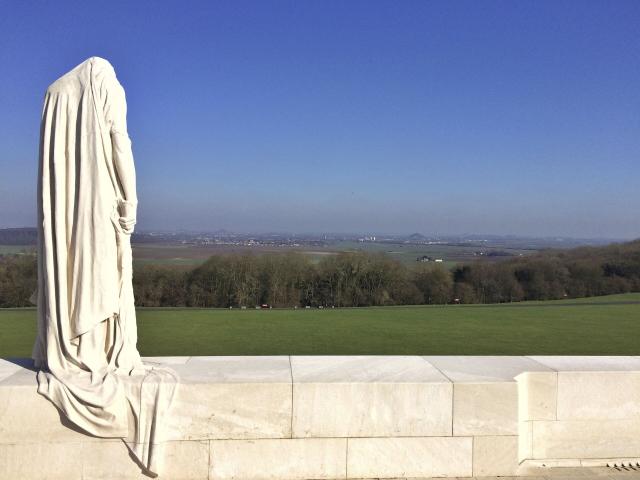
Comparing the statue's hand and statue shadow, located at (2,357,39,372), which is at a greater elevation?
the statue's hand

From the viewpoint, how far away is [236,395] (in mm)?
4520

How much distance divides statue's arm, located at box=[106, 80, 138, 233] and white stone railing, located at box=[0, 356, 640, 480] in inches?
65.1

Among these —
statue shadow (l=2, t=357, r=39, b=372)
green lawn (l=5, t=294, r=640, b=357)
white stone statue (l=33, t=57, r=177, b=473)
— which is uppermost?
white stone statue (l=33, t=57, r=177, b=473)

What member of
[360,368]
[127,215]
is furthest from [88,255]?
[360,368]

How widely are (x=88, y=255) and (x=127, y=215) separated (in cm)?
50

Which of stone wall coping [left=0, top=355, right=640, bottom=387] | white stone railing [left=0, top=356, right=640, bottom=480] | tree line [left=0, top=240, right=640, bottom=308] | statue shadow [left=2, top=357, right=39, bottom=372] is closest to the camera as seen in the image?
white stone railing [left=0, top=356, right=640, bottom=480]

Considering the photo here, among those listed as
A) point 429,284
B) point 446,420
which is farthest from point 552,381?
point 429,284

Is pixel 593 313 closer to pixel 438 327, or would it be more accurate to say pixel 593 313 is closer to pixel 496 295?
pixel 438 327

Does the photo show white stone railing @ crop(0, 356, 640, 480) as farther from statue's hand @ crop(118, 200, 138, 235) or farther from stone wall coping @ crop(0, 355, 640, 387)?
statue's hand @ crop(118, 200, 138, 235)

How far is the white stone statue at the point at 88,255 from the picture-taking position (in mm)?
4398

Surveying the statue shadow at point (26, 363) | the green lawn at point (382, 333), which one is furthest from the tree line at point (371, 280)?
the statue shadow at point (26, 363)

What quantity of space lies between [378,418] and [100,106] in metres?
3.90

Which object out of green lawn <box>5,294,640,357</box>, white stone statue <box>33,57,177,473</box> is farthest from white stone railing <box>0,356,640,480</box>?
green lawn <box>5,294,640,357</box>

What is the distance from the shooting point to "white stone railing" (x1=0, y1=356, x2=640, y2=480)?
4.36 metres
